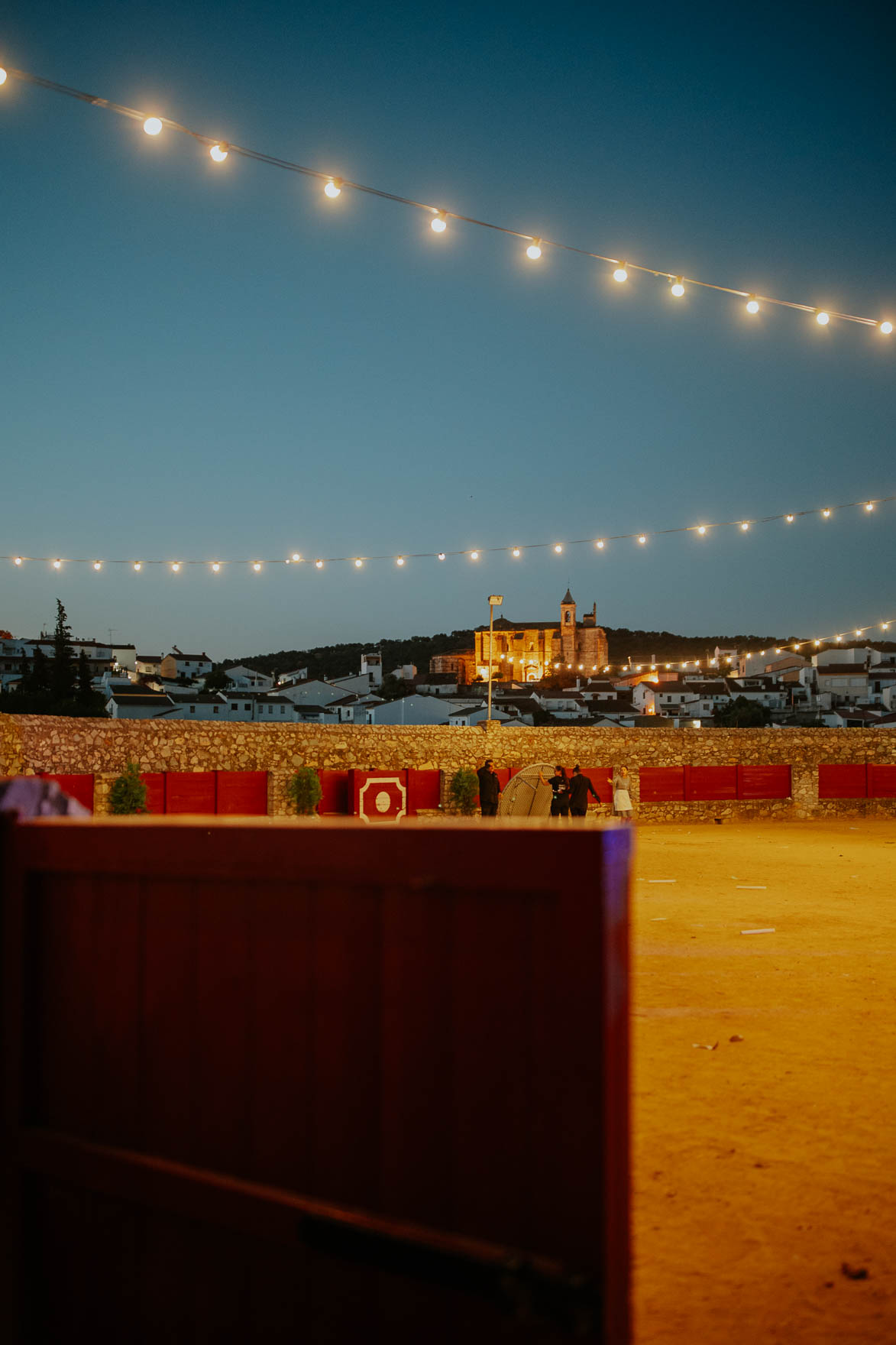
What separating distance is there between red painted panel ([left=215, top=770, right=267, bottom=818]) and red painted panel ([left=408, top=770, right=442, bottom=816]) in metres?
3.33

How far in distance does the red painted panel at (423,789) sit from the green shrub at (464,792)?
0.36 metres

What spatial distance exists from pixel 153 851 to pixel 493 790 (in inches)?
577

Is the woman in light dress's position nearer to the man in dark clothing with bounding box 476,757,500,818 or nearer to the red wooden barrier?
the man in dark clothing with bounding box 476,757,500,818

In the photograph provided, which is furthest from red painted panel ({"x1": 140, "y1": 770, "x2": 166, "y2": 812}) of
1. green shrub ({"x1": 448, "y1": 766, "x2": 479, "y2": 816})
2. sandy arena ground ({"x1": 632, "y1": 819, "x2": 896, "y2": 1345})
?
sandy arena ground ({"x1": 632, "y1": 819, "x2": 896, "y2": 1345})

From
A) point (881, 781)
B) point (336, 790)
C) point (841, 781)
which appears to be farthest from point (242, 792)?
point (881, 781)

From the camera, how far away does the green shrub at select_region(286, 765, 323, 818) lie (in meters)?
17.7

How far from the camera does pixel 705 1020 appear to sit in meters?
5.41

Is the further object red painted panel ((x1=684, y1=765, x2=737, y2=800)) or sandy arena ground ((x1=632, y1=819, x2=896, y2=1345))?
red painted panel ((x1=684, y1=765, x2=737, y2=800))

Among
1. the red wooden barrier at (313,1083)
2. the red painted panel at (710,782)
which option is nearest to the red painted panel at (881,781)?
the red painted panel at (710,782)

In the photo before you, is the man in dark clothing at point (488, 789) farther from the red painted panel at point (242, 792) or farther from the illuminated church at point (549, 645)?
the illuminated church at point (549, 645)

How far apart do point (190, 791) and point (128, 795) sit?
1.63 meters

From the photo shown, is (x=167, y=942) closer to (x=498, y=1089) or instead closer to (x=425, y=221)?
(x=498, y=1089)

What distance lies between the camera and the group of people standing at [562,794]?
14.6 meters

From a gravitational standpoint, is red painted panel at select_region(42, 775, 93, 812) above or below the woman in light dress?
above
